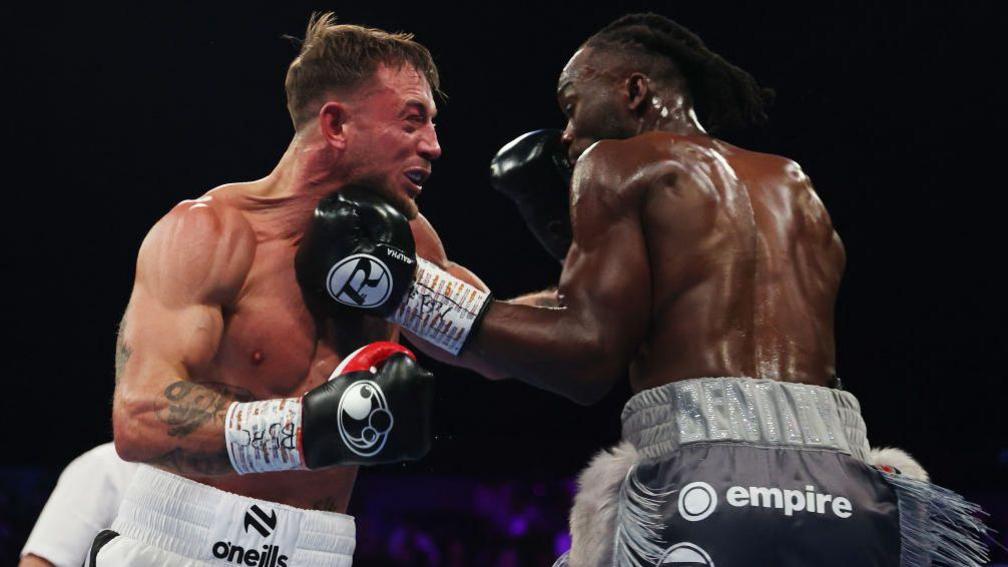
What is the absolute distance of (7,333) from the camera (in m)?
8.09

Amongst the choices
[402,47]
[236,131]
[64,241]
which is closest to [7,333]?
→ [64,241]

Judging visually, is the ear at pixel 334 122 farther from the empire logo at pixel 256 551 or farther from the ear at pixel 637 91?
the empire logo at pixel 256 551

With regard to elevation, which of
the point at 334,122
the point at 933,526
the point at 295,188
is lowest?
the point at 933,526

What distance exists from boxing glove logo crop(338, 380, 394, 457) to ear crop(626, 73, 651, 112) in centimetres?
112

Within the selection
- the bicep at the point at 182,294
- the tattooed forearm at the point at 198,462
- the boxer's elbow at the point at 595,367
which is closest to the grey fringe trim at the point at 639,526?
the boxer's elbow at the point at 595,367

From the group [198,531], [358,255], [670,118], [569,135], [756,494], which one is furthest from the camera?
[569,135]

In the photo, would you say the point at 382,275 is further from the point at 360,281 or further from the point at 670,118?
the point at 670,118

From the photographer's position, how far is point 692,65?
113 inches

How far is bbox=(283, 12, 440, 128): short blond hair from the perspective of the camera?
2686 mm

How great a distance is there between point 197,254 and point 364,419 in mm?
588

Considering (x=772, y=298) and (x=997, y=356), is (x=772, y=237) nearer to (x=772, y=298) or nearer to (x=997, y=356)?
(x=772, y=298)

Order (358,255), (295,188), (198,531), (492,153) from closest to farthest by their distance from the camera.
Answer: (198,531)
(358,255)
(295,188)
(492,153)

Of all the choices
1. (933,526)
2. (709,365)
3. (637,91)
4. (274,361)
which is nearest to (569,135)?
(637,91)

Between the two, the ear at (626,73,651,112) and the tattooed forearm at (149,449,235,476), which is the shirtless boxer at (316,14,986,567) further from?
the tattooed forearm at (149,449,235,476)
